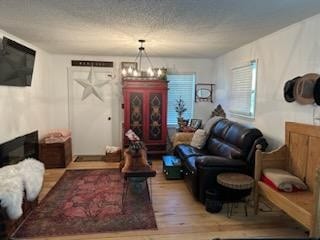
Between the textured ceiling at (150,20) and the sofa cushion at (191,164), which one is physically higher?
the textured ceiling at (150,20)

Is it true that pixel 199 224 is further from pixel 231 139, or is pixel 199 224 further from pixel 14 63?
pixel 14 63

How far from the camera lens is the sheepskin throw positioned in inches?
94.7

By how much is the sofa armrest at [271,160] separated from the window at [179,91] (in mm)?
3165

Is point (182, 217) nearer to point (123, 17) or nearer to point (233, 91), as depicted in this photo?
Result: point (123, 17)

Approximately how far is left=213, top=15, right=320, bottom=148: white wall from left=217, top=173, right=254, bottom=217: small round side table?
0.79 m

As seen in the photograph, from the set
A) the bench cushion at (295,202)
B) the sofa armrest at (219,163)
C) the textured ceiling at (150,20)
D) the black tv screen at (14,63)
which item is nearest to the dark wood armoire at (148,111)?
the textured ceiling at (150,20)

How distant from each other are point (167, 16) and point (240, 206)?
103 inches

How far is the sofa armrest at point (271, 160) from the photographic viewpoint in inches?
121

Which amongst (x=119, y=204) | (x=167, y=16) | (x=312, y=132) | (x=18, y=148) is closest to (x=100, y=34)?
(x=167, y=16)

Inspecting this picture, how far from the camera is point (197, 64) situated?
19.8 ft

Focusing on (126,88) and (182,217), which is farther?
(126,88)

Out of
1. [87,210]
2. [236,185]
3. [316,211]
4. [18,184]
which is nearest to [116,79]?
[87,210]

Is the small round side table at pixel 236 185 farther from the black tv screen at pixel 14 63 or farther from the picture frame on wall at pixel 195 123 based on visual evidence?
the black tv screen at pixel 14 63

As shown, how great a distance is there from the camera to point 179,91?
6066mm
